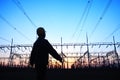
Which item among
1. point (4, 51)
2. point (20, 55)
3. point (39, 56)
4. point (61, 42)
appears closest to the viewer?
point (39, 56)

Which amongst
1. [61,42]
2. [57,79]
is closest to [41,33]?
[57,79]

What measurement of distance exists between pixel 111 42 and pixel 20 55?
62.3 ft

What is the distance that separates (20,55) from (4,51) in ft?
22.0

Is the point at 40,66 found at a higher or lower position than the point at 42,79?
higher

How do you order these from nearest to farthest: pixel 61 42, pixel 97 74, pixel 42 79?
pixel 42 79
pixel 97 74
pixel 61 42

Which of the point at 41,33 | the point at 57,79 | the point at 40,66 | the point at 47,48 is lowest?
the point at 57,79

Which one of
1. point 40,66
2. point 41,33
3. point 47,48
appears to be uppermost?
point 41,33

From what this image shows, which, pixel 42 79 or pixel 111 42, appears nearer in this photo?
pixel 42 79

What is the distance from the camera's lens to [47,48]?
380cm

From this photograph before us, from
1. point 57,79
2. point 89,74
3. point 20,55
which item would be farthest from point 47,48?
point 20,55

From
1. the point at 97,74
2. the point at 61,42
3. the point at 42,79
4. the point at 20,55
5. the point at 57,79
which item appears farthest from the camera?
the point at 20,55

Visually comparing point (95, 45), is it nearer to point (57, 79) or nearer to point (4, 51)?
point (4, 51)

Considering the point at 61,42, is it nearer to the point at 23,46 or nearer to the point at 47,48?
the point at 23,46

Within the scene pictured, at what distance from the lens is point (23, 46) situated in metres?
30.8
